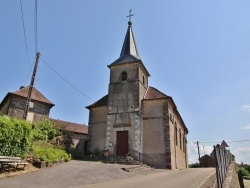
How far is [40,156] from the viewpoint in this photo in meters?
13.7

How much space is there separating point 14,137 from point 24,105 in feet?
A: 65.6

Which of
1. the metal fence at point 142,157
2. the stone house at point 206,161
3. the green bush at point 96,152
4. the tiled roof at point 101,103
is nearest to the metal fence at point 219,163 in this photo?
the metal fence at point 142,157

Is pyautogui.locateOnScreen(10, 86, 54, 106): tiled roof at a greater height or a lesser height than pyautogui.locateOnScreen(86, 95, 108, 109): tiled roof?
greater

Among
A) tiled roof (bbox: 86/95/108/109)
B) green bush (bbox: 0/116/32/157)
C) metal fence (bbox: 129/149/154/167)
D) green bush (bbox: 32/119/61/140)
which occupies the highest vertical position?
tiled roof (bbox: 86/95/108/109)

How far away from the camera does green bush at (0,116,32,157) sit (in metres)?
11.3

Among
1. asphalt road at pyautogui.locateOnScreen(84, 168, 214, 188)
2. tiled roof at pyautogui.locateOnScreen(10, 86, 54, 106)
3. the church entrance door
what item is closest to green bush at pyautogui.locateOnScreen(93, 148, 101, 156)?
the church entrance door

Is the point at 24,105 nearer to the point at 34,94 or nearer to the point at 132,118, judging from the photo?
the point at 34,94

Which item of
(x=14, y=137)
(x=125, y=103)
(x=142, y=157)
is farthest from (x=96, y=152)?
(x=14, y=137)

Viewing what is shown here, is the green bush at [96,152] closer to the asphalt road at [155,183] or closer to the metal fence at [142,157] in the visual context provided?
the metal fence at [142,157]

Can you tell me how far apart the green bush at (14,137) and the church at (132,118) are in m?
11.4

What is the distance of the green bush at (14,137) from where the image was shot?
36.9ft

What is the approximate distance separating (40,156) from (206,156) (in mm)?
41676

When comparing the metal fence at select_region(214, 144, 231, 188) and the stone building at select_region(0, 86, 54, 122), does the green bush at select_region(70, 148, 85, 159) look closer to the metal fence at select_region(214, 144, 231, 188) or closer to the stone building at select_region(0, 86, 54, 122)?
the stone building at select_region(0, 86, 54, 122)

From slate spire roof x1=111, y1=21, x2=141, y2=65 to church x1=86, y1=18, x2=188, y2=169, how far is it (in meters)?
0.13
